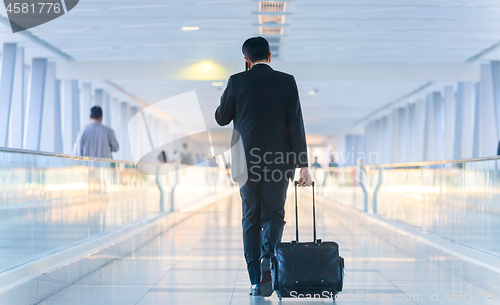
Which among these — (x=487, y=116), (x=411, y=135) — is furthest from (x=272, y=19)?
(x=411, y=135)

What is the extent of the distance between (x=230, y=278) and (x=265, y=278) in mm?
1160

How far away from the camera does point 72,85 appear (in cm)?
1733

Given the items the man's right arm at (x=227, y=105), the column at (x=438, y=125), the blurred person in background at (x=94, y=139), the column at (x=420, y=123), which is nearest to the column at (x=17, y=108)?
the blurred person in background at (x=94, y=139)

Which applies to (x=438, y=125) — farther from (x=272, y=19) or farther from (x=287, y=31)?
(x=272, y=19)

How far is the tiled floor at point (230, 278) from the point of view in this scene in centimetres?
359

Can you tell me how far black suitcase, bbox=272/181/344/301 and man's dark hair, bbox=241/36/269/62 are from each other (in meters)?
1.05

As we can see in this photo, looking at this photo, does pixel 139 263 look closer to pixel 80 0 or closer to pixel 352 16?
pixel 80 0

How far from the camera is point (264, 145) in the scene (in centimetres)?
343

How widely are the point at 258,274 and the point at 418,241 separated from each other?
Answer: 2.96 metres

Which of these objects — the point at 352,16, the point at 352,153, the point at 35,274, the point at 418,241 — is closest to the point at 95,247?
the point at 35,274

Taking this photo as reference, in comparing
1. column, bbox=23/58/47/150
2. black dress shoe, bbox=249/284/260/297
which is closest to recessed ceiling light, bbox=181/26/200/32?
column, bbox=23/58/47/150

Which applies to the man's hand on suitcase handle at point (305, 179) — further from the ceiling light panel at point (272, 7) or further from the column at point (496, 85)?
the column at point (496, 85)

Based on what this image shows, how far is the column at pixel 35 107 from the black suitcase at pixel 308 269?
1238 centimetres

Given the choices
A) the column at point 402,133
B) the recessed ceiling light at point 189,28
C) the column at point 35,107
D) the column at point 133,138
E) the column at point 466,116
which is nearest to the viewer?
the recessed ceiling light at point 189,28
